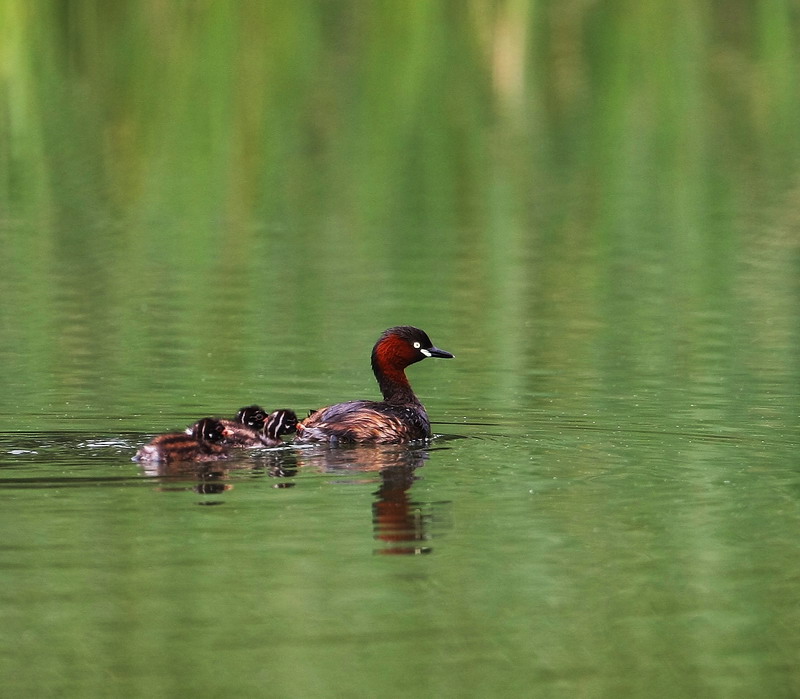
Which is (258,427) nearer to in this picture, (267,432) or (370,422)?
(267,432)

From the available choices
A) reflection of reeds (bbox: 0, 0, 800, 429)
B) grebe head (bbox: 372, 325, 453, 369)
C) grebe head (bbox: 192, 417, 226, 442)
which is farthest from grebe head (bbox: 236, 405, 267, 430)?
grebe head (bbox: 372, 325, 453, 369)

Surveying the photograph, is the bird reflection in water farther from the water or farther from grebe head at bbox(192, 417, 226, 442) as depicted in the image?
grebe head at bbox(192, 417, 226, 442)

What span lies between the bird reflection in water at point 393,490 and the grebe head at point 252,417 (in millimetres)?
385

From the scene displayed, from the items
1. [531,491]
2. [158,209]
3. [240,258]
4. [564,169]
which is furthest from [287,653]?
[564,169]

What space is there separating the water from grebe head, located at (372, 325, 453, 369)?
37cm

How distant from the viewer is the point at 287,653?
Answer: 222 inches

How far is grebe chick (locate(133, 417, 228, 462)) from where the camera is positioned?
8.29 metres

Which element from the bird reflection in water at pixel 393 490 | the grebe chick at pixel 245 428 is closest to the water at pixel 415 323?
the bird reflection in water at pixel 393 490

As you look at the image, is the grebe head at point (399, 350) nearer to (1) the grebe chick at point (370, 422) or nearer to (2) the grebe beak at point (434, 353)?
(2) the grebe beak at point (434, 353)

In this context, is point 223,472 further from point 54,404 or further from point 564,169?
point 564,169

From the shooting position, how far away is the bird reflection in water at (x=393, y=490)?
23.1ft

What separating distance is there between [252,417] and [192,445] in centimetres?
89

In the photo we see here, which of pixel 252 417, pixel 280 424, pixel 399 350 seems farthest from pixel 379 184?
pixel 280 424

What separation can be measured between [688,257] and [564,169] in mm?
4706
